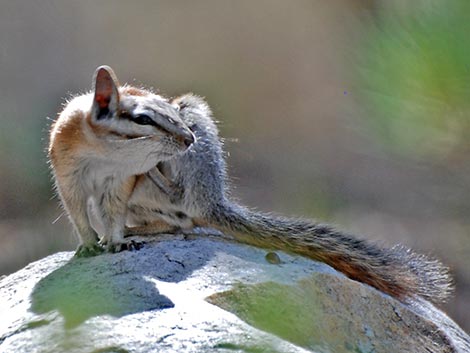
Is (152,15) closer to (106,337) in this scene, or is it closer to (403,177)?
(403,177)

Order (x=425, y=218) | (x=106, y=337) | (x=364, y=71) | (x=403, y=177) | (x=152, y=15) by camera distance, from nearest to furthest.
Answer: (x=364, y=71), (x=106, y=337), (x=425, y=218), (x=403, y=177), (x=152, y=15)

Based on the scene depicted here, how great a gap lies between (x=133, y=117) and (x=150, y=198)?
1.56 feet

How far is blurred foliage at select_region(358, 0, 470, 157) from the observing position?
0.91 meters

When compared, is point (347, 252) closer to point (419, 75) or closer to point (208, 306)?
point (208, 306)

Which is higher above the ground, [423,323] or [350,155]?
[350,155]

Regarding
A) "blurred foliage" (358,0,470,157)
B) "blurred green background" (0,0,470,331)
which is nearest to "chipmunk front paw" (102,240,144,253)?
"blurred foliage" (358,0,470,157)

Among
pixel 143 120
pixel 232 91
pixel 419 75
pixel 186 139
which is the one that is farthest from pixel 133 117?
pixel 232 91

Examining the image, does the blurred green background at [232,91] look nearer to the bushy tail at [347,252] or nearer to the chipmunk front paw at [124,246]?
the bushy tail at [347,252]

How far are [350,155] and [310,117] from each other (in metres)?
0.65

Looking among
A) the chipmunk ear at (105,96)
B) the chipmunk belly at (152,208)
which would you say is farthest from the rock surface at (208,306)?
the chipmunk ear at (105,96)

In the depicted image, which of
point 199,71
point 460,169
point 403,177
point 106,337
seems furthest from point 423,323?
point 199,71

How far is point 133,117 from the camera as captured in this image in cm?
339

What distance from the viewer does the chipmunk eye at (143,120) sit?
3346 millimetres

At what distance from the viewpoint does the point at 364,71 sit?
3.34 feet
